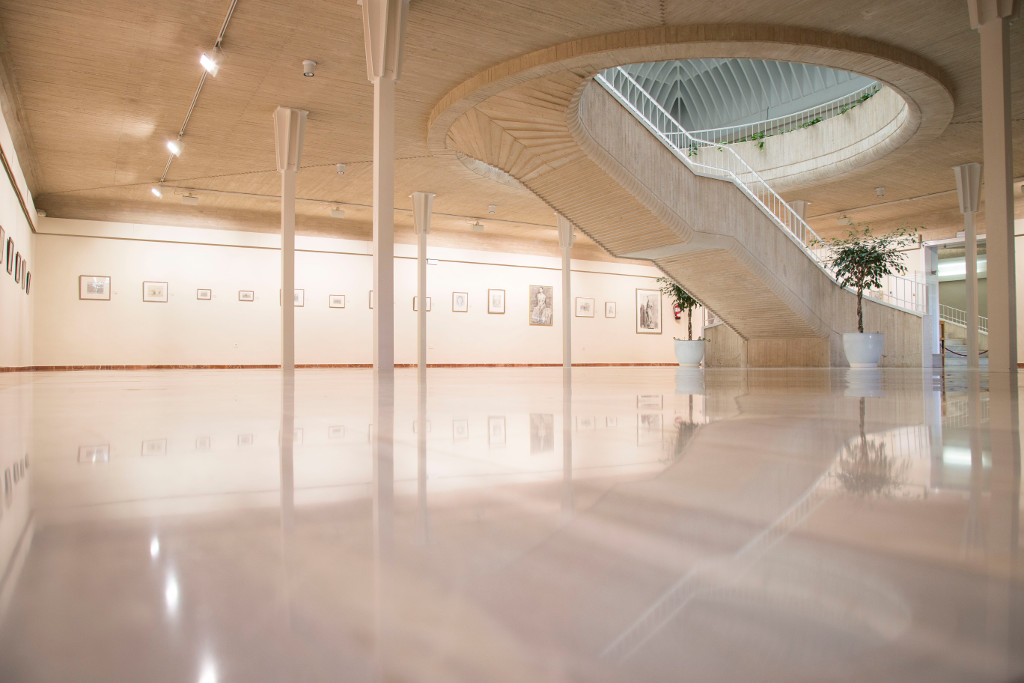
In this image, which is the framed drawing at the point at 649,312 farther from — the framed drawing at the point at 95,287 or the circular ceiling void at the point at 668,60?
the framed drawing at the point at 95,287

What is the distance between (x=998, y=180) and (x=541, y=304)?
18.6 metres

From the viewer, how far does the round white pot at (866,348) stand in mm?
14688

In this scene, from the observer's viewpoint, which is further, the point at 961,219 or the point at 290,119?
the point at 961,219

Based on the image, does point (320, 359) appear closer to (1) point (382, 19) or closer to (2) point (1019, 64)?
(1) point (382, 19)

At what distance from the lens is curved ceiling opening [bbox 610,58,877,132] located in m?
24.5

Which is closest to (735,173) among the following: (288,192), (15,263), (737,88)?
(737,88)

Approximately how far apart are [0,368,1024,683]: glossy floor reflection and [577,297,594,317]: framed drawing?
26.1 metres

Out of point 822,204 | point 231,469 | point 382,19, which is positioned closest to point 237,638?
point 231,469

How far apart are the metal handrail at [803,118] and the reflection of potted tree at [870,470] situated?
1761 cm

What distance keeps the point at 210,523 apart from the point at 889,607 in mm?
624

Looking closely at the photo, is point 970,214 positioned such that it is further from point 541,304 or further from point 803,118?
point 541,304

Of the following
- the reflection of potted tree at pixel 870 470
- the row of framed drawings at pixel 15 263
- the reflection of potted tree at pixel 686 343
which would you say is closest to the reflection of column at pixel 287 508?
the reflection of potted tree at pixel 870 470

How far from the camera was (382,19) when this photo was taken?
8570 millimetres

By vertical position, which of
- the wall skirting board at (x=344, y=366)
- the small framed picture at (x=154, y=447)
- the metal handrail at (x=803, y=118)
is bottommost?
the wall skirting board at (x=344, y=366)
